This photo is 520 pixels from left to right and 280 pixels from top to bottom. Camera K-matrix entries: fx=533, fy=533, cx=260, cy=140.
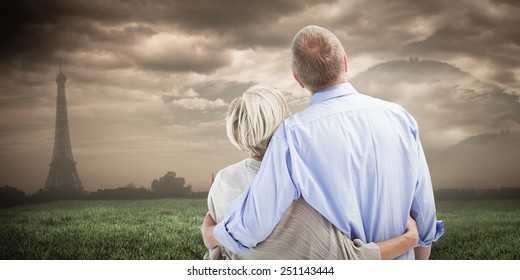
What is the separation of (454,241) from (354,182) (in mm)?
3495

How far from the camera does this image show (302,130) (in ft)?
5.95

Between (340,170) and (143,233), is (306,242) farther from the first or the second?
(143,233)

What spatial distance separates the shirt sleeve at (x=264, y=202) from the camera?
180cm

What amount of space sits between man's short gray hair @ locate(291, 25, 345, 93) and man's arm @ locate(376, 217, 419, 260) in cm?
61

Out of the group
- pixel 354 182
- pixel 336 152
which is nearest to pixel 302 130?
pixel 336 152

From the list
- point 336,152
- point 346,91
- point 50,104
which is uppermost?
point 50,104

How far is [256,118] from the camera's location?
202cm

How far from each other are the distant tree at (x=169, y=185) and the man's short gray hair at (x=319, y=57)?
678 centimetres

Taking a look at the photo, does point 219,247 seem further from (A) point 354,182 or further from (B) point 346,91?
(B) point 346,91

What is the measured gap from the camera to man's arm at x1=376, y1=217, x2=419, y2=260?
6.36ft

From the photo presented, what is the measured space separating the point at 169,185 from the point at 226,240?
22.7ft

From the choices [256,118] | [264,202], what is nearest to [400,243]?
[264,202]

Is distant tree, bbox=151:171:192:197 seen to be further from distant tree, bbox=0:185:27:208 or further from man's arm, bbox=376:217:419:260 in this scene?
man's arm, bbox=376:217:419:260

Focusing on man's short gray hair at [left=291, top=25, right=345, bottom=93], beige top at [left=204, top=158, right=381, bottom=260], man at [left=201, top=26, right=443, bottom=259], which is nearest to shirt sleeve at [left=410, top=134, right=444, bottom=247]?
man at [left=201, top=26, right=443, bottom=259]
